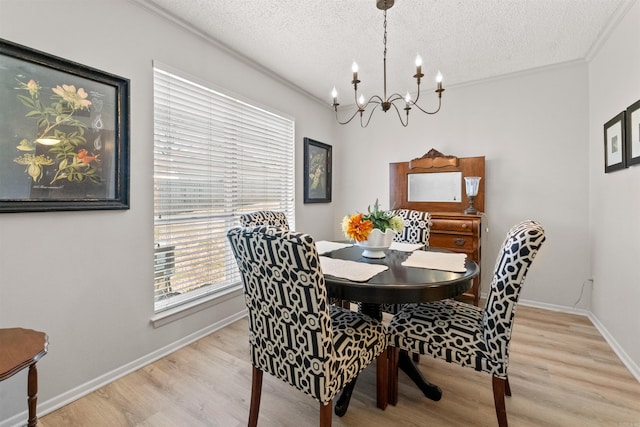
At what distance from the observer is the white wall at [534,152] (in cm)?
300

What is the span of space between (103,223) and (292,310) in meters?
1.46

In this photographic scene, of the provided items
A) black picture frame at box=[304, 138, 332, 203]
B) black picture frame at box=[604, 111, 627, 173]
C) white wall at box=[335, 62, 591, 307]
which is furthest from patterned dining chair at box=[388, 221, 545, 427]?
black picture frame at box=[304, 138, 332, 203]

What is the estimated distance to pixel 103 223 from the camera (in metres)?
1.88

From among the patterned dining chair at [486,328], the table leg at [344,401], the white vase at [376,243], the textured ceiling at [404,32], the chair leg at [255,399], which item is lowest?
the table leg at [344,401]

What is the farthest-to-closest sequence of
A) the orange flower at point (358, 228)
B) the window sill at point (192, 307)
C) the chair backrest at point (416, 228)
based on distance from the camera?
the chair backrest at point (416, 228)
the window sill at point (192, 307)
the orange flower at point (358, 228)

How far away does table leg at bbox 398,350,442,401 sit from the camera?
1.75 m

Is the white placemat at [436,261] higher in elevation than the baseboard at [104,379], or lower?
higher

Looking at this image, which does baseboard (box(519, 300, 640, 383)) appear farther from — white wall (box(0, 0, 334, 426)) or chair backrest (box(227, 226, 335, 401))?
white wall (box(0, 0, 334, 426))

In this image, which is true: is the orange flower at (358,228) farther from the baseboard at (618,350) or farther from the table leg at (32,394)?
the baseboard at (618,350)

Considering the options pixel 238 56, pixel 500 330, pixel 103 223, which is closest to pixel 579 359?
pixel 500 330

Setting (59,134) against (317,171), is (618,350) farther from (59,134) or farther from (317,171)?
(59,134)

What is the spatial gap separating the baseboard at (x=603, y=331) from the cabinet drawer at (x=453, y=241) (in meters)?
0.96

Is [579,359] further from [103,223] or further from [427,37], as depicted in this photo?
[103,223]

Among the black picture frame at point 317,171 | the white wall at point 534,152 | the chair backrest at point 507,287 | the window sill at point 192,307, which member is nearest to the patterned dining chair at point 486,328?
the chair backrest at point 507,287
